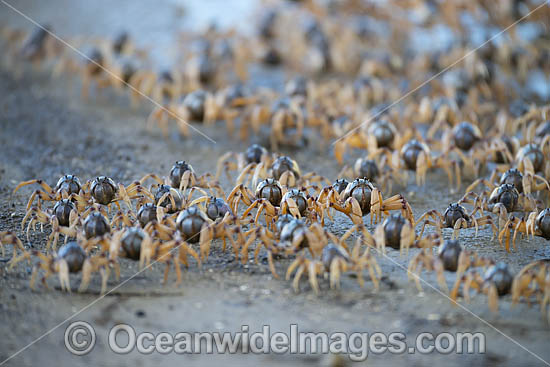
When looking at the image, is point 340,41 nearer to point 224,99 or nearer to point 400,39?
point 400,39

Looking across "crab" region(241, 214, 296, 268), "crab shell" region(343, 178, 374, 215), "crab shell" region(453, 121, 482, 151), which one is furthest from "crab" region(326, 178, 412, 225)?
"crab shell" region(453, 121, 482, 151)

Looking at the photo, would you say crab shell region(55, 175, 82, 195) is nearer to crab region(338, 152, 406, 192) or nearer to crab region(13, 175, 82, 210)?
crab region(13, 175, 82, 210)

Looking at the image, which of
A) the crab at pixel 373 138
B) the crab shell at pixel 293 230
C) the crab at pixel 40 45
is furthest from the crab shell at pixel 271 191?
the crab at pixel 40 45

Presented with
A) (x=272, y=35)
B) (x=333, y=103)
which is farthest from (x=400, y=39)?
(x=333, y=103)

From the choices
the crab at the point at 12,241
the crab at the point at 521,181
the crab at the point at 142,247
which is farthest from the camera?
the crab at the point at 521,181

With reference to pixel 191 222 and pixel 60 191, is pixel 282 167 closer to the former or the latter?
pixel 191 222

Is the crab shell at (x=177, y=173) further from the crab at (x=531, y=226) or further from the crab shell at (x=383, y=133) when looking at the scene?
the crab at (x=531, y=226)

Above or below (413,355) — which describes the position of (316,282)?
above
